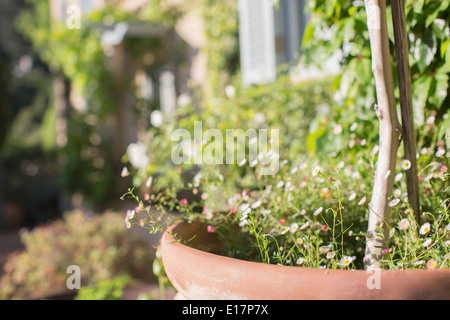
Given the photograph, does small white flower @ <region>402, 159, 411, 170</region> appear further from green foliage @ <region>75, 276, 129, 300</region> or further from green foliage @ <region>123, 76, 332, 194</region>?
green foliage @ <region>123, 76, 332, 194</region>

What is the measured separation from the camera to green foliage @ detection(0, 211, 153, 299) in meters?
4.36

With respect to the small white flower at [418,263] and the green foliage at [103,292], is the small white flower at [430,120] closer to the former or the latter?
the small white flower at [418,263]

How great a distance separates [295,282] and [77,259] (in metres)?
4.00

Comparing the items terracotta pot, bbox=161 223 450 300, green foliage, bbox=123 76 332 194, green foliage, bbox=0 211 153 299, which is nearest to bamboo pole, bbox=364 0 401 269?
terracotta pot, bbox=161 223 450 300

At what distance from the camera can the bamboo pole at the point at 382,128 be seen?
3.69 ft

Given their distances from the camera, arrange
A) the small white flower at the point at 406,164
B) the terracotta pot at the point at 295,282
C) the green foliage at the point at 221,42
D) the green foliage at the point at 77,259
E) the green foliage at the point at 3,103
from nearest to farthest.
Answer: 1. the terracotta pot at the point at 295,282
2. the small white flower at the point at 406,164
3. the green foliage at the point at 77,259
4. the green foliage at the point at 221,42
5. the green foliage at the point at 3,103

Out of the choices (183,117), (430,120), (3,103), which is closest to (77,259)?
(183,117)

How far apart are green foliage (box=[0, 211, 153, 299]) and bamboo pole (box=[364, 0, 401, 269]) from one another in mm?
3491

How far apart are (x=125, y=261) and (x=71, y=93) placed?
704 cm

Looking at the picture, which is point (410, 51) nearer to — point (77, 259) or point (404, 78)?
point (404, 78)

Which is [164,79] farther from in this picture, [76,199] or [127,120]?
[76,199]

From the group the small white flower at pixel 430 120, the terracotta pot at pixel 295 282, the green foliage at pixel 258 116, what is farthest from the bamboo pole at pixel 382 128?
the green foliage at pixel 258 116

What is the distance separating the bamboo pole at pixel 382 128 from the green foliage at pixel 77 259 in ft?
11.5

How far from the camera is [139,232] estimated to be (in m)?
5.74
